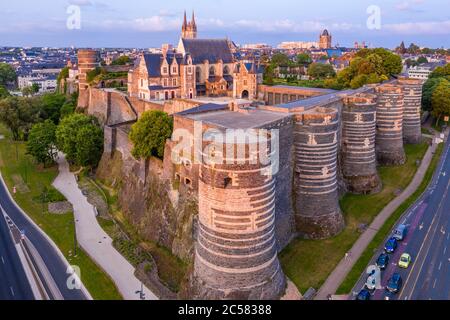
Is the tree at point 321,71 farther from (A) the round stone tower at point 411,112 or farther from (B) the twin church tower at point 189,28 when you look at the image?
(A) the round stone tower at point 411,112

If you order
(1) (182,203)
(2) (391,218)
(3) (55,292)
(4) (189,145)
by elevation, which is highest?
(4) (189,145)

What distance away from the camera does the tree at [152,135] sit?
165 ft

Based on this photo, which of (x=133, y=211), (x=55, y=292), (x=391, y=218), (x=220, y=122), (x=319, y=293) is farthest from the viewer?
(x=133, y=211)

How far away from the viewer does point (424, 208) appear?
48.2 meters

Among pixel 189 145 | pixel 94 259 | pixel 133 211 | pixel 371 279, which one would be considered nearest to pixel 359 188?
pixel 371 279

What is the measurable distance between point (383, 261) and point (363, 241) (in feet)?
14.9

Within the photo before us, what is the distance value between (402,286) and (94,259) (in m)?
28.3

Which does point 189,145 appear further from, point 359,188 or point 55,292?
point 359,188

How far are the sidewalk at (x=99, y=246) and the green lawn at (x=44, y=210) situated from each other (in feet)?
Answer: 2.44

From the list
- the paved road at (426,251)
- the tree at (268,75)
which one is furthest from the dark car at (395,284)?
the tree at (268,75)

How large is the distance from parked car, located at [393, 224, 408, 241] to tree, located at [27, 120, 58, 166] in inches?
2167

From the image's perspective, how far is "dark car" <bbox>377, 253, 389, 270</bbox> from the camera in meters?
36.6

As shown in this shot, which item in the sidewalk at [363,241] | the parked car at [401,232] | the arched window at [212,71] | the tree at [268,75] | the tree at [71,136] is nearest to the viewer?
the sidewalk at [363,241]

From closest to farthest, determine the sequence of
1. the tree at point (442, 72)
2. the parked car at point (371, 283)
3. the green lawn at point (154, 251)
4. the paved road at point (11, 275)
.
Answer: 1. the parked car at point (371, 283)
2. the paved road at point (11, 275)
3. the green lawn at point (154, 251)
4. the tree at point (442, 72)
